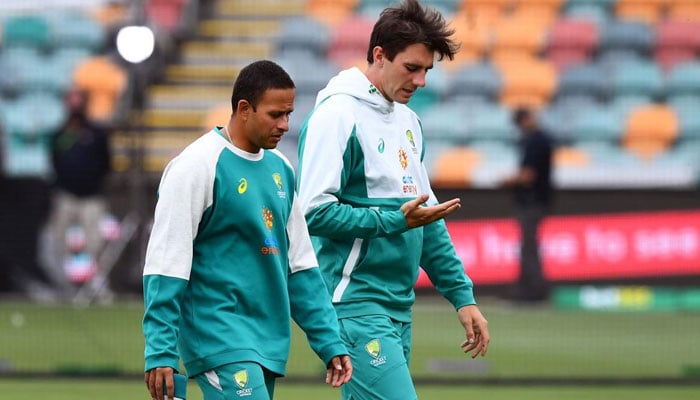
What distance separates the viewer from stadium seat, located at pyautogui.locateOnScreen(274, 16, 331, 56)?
61.3ft

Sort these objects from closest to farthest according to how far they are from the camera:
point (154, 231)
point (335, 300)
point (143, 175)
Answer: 1. point (154, 231)
2. point (335, 300)
3. point (143, 175)

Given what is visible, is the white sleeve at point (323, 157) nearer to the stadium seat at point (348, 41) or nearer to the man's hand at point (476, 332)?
the man's hand at point (476, 332)

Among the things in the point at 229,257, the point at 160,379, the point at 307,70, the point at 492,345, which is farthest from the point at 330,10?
the point at 160,379

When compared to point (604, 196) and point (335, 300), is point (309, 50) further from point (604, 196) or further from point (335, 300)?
point (335, 300)

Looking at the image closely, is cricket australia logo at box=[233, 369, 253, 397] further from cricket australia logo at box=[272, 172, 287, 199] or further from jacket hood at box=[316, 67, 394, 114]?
jacket hood at box=[316, 67, 394, 114]

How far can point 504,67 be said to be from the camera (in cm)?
1817

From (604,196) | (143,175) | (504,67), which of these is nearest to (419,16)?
(143,175)

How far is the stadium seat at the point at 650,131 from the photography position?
17172mm

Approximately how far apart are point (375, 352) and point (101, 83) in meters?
13.9


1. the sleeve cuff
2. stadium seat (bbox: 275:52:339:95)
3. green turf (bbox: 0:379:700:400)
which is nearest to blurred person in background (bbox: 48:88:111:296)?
stadium seat (bbox: 275:52:339:95)

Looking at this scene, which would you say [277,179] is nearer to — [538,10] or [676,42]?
[676,42]

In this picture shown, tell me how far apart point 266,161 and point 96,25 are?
1484 cm

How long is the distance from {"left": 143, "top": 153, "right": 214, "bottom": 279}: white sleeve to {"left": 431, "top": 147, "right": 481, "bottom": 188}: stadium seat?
11845 millimetres

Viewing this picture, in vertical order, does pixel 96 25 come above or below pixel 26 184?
above
